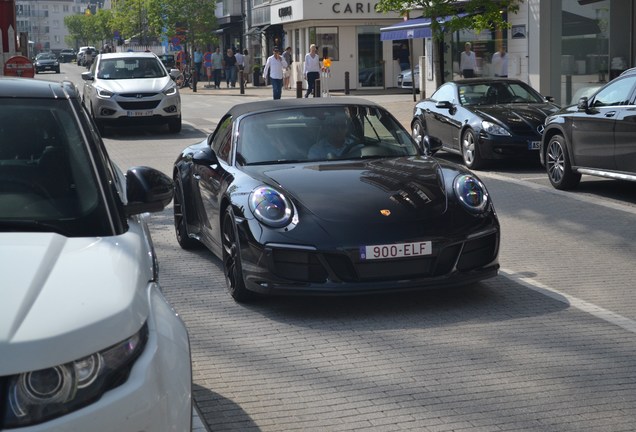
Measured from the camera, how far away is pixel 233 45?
68688 millimetres

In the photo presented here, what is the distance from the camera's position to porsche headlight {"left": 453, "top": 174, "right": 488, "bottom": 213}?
7121mm

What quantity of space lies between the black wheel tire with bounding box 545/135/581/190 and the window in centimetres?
3409

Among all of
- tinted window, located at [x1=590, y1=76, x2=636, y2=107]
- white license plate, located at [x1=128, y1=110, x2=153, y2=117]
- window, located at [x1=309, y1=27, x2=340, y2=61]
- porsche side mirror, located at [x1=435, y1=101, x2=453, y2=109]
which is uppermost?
window, located at [x1=309, y1=27, x2=340, y2=61]

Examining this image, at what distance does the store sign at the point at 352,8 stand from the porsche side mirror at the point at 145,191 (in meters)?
43.0

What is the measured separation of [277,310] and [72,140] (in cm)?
305

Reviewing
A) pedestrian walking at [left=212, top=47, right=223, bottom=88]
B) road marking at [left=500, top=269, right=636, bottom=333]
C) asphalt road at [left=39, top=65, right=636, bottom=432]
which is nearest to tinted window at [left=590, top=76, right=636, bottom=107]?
asphalt road at [left=39, top=65, right=636, bottom=432]

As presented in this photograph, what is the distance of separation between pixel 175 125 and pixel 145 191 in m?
19.1

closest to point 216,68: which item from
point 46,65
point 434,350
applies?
point 46,65

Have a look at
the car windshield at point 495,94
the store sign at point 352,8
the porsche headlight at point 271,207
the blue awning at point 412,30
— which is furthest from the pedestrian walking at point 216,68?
the porsche headlight at point 271,207

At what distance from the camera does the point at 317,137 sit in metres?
8.13

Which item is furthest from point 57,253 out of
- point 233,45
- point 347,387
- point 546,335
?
point 233,45

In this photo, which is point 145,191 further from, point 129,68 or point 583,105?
point 129,68

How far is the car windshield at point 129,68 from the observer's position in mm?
23625

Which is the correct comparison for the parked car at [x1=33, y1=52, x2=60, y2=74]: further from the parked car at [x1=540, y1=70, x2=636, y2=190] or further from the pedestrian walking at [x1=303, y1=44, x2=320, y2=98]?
the parked car at [x1=540, y1=70, x2=636, y2=190]
